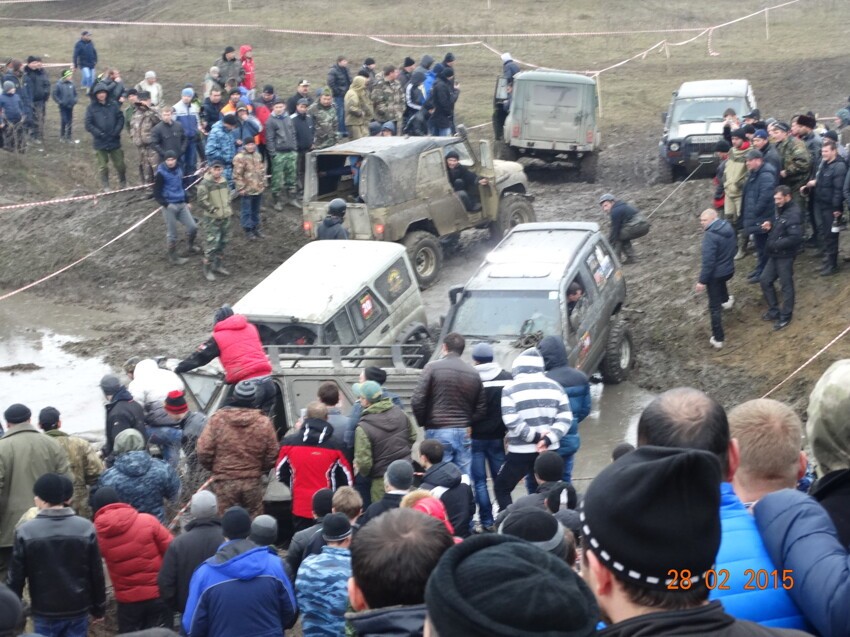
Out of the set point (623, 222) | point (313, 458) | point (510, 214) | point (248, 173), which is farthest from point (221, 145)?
point (313, 458)

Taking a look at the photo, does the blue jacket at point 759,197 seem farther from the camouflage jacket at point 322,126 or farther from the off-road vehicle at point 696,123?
the camouflage jacket at point 322,126

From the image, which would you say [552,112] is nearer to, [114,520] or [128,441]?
[128,441]

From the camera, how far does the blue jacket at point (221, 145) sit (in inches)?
680

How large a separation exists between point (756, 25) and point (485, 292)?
26451 mm

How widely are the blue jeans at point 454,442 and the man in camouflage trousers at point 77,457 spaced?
250 cm

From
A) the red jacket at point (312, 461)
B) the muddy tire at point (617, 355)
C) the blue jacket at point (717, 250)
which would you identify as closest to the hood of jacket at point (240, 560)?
the red jacket at point (312, 461)

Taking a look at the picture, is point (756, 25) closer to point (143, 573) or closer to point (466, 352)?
point (466, 352)

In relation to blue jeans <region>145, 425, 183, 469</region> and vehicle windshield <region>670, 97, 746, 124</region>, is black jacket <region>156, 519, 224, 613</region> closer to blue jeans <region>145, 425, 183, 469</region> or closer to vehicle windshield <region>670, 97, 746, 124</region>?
blue jeans <region>145, 425, 183, 469</region>

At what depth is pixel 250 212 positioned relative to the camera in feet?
58.4

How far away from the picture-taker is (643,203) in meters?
19.2

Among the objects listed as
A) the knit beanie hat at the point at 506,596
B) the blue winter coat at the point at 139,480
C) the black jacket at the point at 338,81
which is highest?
the knit beanie hat at the point at 506,596

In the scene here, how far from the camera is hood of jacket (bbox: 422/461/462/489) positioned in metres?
7.46

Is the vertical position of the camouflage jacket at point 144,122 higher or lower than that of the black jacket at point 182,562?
higher
